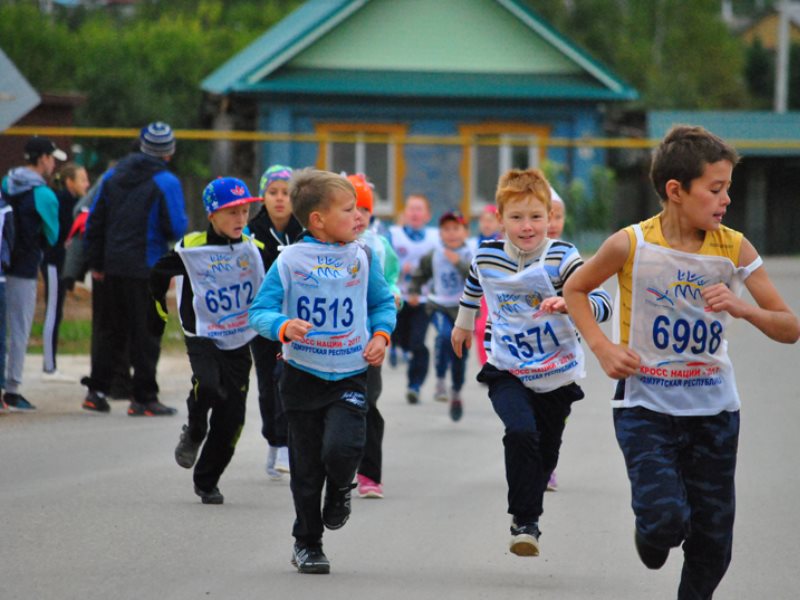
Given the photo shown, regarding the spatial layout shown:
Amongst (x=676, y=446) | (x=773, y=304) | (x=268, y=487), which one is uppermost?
(x=773, y=304)

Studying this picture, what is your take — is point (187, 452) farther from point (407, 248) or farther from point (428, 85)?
point (428, 85)

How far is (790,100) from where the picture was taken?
71875 mm

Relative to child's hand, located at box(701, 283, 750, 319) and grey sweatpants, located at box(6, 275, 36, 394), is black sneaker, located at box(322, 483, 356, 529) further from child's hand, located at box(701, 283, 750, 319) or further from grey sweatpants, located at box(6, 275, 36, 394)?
grey sweatpants, located at box(6, 275, 36, 394)

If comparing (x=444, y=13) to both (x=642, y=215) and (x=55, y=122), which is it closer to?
(x=642, y=215)

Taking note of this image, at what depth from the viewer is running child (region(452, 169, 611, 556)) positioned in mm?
7242

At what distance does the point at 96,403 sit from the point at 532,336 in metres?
6.34

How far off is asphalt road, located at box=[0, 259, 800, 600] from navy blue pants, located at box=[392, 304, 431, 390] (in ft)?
3.16

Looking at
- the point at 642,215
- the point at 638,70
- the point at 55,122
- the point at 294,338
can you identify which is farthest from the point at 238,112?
the point at 638,70

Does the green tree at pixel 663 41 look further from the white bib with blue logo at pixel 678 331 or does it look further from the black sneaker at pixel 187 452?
the white bib with blue logo at pixel 678 331

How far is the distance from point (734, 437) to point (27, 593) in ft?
9.59

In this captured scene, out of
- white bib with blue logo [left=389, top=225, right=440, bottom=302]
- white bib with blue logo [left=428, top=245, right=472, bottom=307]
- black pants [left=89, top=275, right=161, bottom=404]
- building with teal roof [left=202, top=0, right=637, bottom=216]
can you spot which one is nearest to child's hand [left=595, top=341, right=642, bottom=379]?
black pants [left=89, top=275, right=161, bottom=404]

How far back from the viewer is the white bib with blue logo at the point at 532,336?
7246mm

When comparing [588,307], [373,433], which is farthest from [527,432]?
[373,433]

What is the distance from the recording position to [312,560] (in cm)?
703
